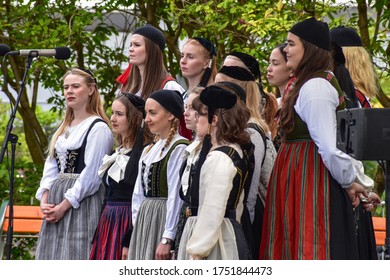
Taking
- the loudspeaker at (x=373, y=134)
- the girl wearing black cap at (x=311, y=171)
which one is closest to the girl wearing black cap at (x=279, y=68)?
the girl wearing black cap at (x=311, y=171)

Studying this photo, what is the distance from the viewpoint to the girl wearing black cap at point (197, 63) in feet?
21.5

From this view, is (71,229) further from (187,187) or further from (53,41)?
(53,41)

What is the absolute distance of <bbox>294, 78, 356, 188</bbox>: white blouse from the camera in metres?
5.12

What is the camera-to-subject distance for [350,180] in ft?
17.0

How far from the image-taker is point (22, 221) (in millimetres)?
8875

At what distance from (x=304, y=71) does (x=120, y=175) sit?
145 cm

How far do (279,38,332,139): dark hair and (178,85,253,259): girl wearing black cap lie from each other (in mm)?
209

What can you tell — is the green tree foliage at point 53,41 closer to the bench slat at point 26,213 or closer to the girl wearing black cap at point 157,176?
the bench slat at point 26,213

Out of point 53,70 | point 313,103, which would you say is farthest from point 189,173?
point 53,70

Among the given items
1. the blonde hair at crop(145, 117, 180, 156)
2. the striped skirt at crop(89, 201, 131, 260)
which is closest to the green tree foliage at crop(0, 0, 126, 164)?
the striped skirt at crop(89, 201, 131, 260)

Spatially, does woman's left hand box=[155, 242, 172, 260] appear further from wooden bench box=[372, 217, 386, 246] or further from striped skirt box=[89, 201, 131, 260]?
wooden bench box=[372, 217, 386, 246]

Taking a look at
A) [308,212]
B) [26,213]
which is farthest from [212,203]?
[26,213]

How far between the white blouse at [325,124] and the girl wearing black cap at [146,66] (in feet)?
5.11
